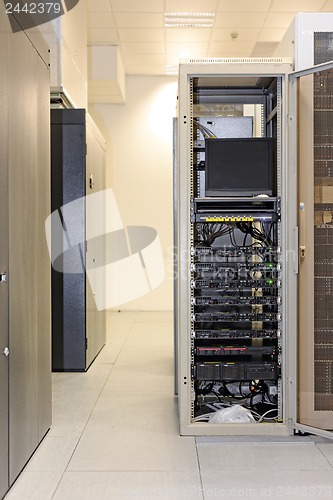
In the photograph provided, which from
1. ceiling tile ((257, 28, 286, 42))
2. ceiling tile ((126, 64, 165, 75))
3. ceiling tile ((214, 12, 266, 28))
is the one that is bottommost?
ceiling tile ((126, 64, 165, 75))

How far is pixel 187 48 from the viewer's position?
668 cm

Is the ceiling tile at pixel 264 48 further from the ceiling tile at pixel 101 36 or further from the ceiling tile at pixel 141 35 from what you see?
the ceiling tile at pixel 101 36

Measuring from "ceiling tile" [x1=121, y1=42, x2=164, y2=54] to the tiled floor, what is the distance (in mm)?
4766

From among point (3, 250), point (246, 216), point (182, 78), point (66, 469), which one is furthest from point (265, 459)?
point (182, 78)

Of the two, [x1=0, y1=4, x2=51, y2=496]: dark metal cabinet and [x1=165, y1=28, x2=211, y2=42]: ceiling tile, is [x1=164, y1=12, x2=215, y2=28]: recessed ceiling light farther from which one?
[x1=0, y1=4, x2=51, y2=496]: dark metal cabinet

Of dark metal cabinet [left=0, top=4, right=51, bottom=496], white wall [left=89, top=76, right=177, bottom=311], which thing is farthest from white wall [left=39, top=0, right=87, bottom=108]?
white wall [left=89, top=76, right=177, bottom=311]

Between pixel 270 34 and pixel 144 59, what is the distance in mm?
1804

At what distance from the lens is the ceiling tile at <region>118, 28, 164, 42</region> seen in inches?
240

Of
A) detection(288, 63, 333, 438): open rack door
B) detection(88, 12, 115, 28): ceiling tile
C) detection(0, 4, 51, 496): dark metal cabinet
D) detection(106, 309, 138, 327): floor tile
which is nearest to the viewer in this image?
detection(0, 4, 51, 496): dark metal cabinet

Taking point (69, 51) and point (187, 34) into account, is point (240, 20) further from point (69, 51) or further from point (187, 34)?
point (69, 51)

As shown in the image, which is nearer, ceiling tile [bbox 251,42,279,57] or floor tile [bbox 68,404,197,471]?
floor tile [bbox 68,404,197,471]

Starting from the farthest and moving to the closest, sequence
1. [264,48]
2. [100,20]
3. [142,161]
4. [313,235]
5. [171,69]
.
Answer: [142,161]
[171,69]
[264,48]
[100,20]
[313,235]

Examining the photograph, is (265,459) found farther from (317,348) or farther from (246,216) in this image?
(246,216)

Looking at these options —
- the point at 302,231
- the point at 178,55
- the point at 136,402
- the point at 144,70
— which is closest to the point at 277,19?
the point at 178,55
